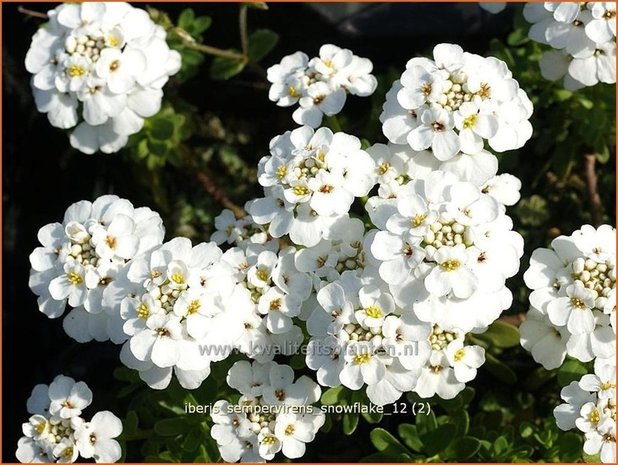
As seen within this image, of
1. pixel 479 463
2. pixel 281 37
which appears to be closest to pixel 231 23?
pixel 281 37

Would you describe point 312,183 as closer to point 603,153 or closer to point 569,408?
point 569,408

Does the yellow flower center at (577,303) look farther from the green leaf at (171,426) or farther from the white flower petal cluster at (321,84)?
the green leaf at (171,426)

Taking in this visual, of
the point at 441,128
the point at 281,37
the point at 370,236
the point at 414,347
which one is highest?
the point at 441,128

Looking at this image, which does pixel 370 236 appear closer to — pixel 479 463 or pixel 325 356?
pixel 325 356

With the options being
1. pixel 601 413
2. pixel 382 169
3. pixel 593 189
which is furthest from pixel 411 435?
pixel 593 189

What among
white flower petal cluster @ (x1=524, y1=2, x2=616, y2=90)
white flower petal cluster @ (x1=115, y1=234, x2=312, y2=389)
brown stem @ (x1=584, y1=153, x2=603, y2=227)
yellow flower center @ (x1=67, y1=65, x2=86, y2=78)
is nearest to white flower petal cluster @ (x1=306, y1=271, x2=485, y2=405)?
white flower petal cluster @ (x1=115, y1=234, x2=312, y2=389)

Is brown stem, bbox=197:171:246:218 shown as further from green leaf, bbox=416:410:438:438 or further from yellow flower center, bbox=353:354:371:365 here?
yellow flower center, bbox=353:354:371:365

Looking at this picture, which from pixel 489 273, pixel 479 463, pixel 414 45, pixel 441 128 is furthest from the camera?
pixel 414 45
